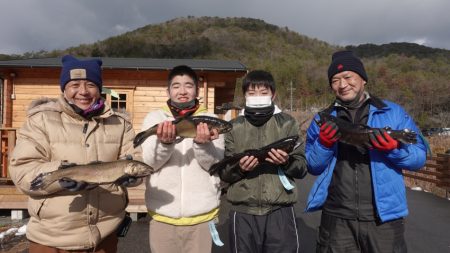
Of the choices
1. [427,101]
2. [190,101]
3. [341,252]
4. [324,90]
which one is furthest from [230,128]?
[324,90]

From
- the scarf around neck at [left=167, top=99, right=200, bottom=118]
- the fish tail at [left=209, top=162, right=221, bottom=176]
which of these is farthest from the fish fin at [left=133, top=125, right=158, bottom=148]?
the fish tail at [left=209, top=162, right=221, bottom=176]

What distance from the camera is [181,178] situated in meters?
3.47

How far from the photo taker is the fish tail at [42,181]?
276 cm

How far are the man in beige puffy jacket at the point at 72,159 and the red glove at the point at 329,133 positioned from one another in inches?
75.3

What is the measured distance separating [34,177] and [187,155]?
55.2 inches

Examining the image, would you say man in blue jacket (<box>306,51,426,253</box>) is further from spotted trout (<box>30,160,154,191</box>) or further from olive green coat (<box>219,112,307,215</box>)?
spotted trout (<box>30,160,154,191</box>)

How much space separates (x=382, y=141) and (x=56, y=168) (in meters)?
2.94

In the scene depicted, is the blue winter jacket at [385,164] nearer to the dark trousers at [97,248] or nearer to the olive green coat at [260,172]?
the olive green coat at [260,172]

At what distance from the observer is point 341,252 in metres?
3.47

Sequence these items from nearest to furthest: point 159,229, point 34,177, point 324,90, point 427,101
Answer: point 34,177
point 159,229
point 427,101
point 324,90

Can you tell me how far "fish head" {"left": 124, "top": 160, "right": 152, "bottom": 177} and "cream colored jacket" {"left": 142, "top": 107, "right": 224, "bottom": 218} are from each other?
33 cm

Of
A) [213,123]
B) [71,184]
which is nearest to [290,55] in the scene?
[213,123]

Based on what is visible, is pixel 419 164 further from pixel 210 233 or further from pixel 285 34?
pixel 285 34

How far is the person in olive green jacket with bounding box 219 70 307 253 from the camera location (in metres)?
3.52
